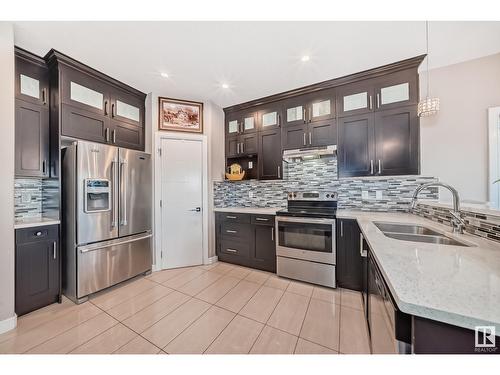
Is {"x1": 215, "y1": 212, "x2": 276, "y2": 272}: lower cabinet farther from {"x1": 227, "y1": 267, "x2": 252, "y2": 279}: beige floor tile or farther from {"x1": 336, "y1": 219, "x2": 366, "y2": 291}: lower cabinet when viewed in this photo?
{"x1": 336, "y1": 219, "x2": 366, "y2": 291}: lower cabinet

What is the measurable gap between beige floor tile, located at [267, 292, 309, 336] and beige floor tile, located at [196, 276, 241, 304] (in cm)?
66

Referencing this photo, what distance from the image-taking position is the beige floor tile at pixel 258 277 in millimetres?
2602

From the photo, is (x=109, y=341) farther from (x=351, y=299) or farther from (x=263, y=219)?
(x=351, y=299)

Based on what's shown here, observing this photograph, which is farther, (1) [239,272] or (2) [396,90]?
(1) [239,272]

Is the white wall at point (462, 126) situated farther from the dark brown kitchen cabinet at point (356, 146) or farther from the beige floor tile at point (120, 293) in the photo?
the beige floor tile at point (120, 293)

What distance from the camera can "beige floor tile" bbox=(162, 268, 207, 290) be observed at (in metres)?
2.54

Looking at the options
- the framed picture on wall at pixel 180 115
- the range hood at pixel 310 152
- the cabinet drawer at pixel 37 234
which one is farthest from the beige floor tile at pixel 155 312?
the framed picture on wall at pixel 180 115

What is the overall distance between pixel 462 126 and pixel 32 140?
459cm

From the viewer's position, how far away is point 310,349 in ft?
4.84

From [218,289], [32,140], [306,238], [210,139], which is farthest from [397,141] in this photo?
[32,140]

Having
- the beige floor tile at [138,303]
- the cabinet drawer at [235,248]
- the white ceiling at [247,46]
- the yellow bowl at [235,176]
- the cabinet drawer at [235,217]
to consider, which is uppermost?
the white ceiling at [247,46]

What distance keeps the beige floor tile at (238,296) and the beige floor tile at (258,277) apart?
0.29 ft
